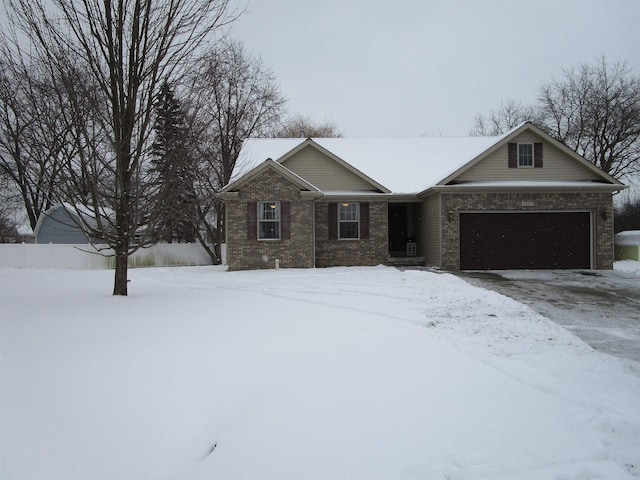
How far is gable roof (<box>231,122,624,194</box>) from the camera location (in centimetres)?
1591

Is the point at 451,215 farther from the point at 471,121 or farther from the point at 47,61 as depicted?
the point at 471,121

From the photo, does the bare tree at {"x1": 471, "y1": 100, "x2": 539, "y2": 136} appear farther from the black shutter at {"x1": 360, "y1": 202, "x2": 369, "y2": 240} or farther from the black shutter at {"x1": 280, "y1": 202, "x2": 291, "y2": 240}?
the black shutter at {"x1": 280, "y1": 202, "x2": 291, "y2": 240}

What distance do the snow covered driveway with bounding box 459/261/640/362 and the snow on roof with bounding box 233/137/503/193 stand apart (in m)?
5.42

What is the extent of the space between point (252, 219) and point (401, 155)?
8227 mm

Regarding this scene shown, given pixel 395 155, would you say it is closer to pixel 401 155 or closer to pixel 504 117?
pixel 401 155

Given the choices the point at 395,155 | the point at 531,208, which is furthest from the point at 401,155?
the point at 531,208

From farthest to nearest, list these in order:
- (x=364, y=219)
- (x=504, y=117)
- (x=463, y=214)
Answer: (x=504, y=117), (x=364, y=219), (x=463, y=214)

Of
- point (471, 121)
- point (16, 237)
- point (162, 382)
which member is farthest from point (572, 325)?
point (16, 237)

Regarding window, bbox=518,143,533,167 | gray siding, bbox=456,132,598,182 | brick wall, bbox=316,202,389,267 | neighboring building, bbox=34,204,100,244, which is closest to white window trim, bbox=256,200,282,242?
brick wall, bbox=316,202,389,267

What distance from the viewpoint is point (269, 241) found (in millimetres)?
16219

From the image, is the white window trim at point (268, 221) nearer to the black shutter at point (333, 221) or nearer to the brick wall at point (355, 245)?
the brick wall at point (355, 245)

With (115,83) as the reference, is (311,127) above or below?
above

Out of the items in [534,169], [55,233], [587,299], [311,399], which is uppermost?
[534,169]

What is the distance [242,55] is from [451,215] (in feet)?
62.6
